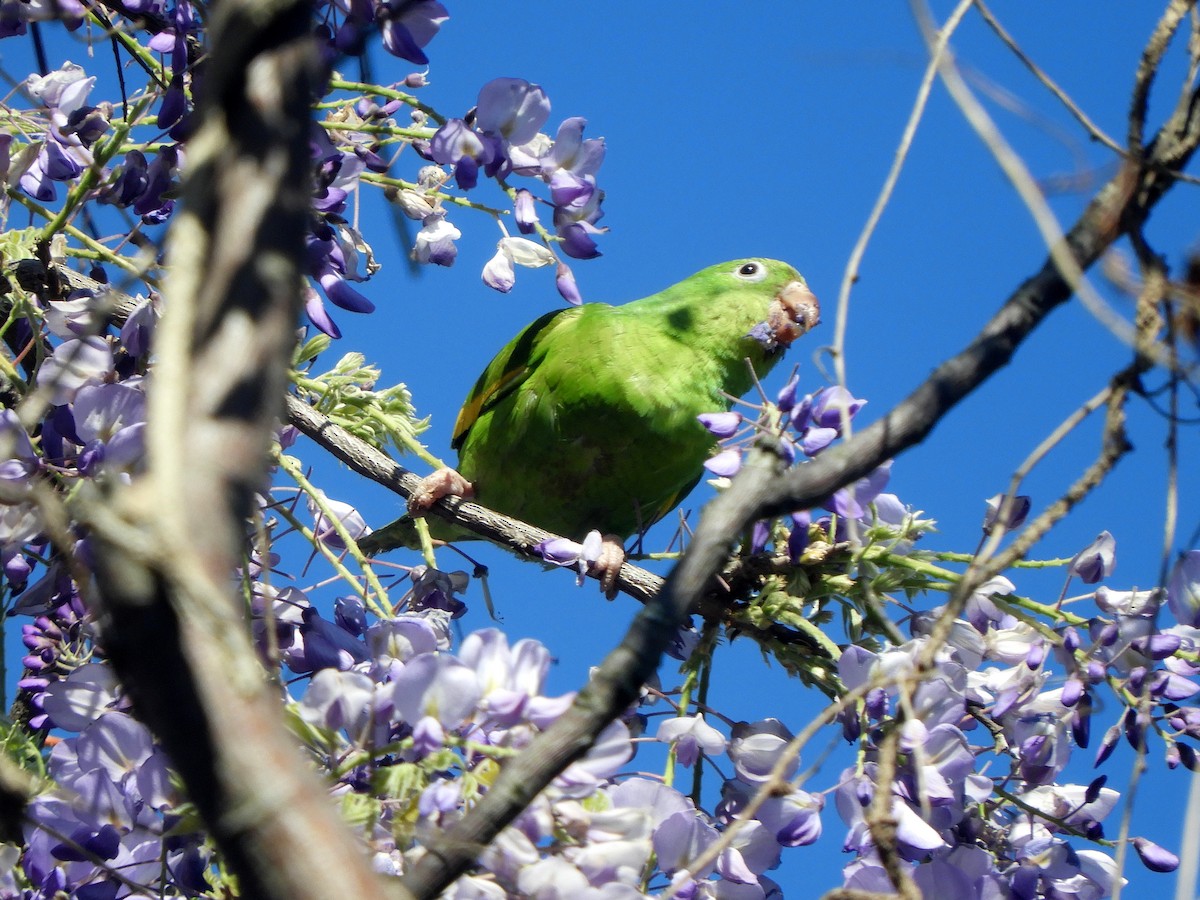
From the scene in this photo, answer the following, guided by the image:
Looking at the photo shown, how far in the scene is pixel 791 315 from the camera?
440 cm

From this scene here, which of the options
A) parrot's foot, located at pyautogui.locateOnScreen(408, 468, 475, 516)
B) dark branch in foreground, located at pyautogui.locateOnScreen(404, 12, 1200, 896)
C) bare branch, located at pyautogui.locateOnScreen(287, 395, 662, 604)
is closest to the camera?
dark branch in foreground, located at pyautogui.locateOnScreen(404, 12, 1200, 896)

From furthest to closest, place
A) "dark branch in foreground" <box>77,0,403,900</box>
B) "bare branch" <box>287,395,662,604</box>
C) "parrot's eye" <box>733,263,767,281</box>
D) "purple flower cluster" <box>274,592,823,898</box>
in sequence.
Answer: "parrot's eye" <box>733,263,767,281</box>
"bare branch" <box>287,395,662,604</box>
"purple flower cluster" <box>274,592,823,898</box>
"dark branch in foreground" <box>77,0,403,900</box>

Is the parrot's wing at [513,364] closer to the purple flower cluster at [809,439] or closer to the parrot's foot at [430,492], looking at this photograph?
the parrot's foot at [430,492]

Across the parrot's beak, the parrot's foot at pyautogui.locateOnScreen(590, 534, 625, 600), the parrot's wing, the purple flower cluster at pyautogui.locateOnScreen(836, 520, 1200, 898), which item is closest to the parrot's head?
the parrot's beak

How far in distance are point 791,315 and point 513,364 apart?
42.8 inches

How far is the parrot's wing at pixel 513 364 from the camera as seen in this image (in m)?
4.29

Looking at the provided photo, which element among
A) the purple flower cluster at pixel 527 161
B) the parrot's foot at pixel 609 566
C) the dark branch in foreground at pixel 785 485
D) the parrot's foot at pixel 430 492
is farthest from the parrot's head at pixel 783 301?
the dark branch in foreground at pixel 785 485

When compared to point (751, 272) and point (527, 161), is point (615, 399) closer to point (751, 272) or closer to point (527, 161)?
point (751, 272)

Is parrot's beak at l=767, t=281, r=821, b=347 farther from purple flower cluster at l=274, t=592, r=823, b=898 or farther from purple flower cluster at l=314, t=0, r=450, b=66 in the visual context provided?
purple flower cluster at l=274, t=592, r=823, b=898

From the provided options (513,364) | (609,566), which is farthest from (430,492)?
(513,364)

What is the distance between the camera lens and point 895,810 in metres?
1.81

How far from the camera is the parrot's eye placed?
453cm

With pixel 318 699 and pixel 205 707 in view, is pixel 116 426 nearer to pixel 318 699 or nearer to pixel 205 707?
pixel 318 699

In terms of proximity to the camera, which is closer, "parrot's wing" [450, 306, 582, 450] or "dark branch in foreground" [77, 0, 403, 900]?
"dark branch in foreground" [77, 0, 403, 900]
